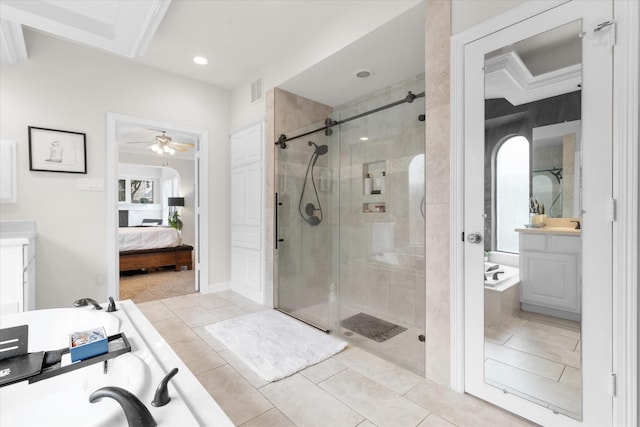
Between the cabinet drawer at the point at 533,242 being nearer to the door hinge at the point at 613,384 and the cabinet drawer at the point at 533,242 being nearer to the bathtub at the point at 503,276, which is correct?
the bathtub at the point at 503,276

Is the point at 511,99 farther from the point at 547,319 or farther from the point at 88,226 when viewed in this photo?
the point at 88,226

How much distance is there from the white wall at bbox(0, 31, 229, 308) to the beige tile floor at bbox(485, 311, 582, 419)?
12.2 ft

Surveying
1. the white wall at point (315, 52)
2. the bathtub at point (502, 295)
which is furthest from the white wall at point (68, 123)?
the bathtub at point (502, 295)

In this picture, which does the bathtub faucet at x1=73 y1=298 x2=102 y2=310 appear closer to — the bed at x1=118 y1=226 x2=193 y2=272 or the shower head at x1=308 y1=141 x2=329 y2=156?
the shower head at x1=308 y1=141 x2=329 y2=156

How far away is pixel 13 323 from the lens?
1.32 meters

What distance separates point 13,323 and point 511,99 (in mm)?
2717

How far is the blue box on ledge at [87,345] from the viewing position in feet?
3.45

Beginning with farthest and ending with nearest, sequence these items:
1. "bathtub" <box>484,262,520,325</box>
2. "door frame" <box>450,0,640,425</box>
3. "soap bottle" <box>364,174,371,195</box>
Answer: "soap bottle" <box>364,174,371,195</box>
"bathtub" <box>484,262,520,325</box>
"door frame" <box>450,0,640,425</box>

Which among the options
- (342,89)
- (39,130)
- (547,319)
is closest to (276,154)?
(342,89)

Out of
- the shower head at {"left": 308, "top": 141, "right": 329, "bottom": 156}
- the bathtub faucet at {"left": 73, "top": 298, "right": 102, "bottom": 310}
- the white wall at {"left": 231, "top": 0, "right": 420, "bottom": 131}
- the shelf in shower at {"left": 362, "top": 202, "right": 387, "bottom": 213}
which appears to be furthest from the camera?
the shower head at {"left": 308, "top": 141, "right": 329, "bottom": 156}

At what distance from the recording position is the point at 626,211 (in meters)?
1.26

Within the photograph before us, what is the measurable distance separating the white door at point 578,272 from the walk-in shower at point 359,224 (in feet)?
1.79

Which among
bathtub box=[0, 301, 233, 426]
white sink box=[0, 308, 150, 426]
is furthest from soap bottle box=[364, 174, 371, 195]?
white sink box=[0, 308, 150, 426]

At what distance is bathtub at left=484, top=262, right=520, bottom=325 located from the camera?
1.66m
